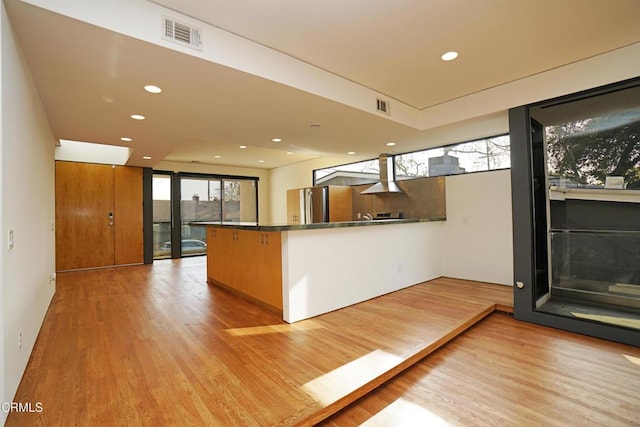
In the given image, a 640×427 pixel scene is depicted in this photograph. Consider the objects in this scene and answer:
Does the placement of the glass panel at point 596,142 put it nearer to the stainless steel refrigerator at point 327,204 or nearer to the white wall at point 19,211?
the stainless steel refrigerator at point 327,204

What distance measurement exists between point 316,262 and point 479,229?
2.97 meters

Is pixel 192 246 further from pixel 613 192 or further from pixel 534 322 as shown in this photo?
pixel 613 192

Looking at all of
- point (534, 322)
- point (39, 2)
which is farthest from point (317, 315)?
point (39, 2)

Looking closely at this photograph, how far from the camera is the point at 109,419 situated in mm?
1606

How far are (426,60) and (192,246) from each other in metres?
7.19

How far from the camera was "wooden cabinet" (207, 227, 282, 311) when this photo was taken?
3189mm

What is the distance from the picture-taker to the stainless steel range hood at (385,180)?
5.53 m


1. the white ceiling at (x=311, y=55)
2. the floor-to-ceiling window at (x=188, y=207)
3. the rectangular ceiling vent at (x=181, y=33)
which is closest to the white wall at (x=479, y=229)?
the white ceiling at (x=311, y=55)

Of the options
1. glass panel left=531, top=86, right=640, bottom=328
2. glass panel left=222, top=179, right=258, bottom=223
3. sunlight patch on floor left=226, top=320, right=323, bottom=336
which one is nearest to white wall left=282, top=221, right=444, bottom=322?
sunlight patch on floor left=226, top=320, right=323, bottom=336

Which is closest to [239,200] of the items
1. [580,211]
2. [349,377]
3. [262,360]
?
[262,360]

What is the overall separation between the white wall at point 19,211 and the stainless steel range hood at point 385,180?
15.1 feet

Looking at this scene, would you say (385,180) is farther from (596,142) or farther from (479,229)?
(596,142)

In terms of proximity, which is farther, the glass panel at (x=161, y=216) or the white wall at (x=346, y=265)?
the glass panel at (x=161, y=216)

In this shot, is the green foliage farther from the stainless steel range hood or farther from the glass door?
the glass door
